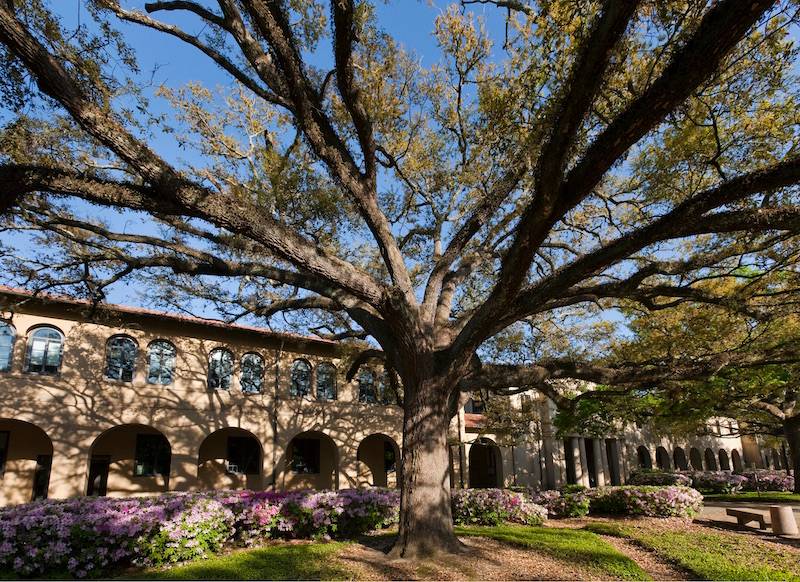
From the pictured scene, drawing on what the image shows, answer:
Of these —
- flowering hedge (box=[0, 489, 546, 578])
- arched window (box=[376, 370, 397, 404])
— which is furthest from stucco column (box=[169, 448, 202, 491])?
arched window (box=[376, 370, 397, 404])

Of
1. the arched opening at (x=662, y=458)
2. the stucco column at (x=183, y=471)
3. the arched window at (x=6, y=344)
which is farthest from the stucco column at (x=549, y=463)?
the arched window at (x=6, y=344)

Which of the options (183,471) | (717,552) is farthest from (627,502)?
(183,471)

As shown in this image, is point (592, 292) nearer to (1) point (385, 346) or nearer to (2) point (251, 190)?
(1) point (385, 346)

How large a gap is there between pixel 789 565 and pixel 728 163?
6.68 meters

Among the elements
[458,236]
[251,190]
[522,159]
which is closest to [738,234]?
[522,159]

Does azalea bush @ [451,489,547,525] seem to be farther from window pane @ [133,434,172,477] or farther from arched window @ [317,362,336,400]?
window pane @ [133,434,172,477]

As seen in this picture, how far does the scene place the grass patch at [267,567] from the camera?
7238 millimetres

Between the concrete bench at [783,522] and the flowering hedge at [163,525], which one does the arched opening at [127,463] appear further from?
the concrete bench at [783,522]

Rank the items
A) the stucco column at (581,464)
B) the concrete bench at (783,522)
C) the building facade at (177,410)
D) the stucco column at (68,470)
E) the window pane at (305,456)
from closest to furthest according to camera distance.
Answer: the concrete bench at (783,522) < the stucco column at (68,470) < the building facade at (177,410) < the window pane at (305,456) < the stucco column at (581,464)

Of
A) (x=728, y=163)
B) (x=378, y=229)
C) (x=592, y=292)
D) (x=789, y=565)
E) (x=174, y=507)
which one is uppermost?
(x=728, y=163)

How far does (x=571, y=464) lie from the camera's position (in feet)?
96.8

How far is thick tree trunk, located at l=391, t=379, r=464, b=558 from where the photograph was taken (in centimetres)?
799

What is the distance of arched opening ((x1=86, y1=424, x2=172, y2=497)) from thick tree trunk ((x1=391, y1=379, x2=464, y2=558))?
40.7 feet

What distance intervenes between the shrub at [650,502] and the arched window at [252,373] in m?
12.0
